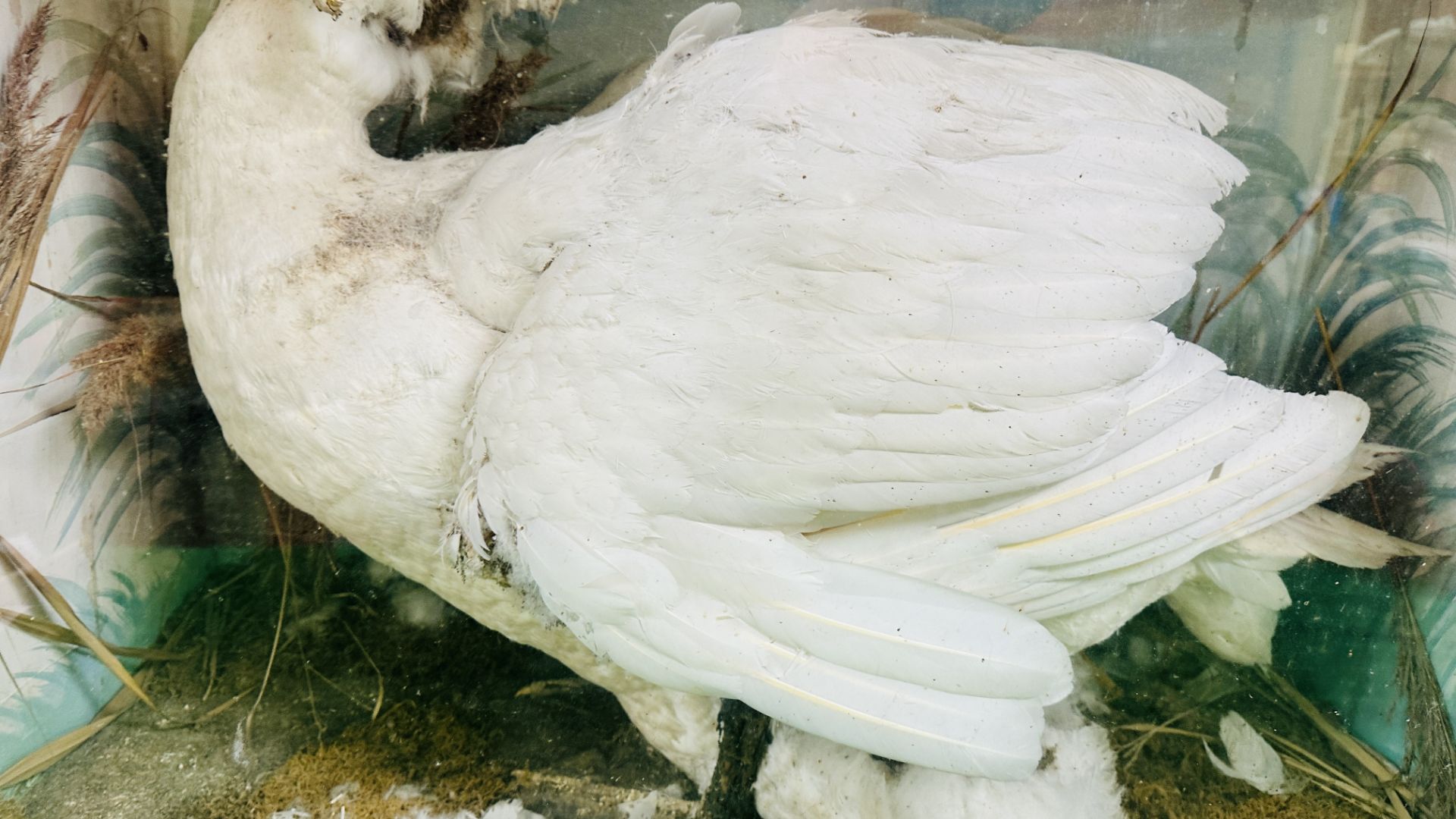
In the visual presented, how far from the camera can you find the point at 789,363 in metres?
0.72

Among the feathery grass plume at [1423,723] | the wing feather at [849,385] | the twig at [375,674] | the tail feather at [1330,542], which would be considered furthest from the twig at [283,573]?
the feathery grass plume at [1423,723]

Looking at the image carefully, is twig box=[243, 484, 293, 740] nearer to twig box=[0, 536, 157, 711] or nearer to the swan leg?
twig box=[0, 536, 157, 711]

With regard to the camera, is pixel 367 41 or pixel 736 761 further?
pixel 736 761

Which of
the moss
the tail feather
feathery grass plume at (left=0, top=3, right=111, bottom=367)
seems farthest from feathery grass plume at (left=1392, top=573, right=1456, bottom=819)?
feathery grass plume at (left=0, top=3, right=111, bottom=367)

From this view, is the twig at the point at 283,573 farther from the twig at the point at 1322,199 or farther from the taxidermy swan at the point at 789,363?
the twig at the point at 1322,199

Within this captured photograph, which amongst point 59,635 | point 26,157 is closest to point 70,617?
point 59,635

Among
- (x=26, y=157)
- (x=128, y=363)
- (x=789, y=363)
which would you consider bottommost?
(x=128, y=363)

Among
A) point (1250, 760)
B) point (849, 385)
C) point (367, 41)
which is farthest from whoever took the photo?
point (1250, 760)

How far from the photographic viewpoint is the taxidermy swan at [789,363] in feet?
2.37

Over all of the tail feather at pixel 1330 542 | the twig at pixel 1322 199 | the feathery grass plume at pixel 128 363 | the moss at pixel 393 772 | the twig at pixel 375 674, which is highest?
the twig at pixel 1322 199

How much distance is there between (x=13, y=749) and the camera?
0.96 m

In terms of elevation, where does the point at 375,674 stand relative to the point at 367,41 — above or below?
below

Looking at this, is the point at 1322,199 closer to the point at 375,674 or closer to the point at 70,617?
the point at 375,674

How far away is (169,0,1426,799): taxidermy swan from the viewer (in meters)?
0.72
